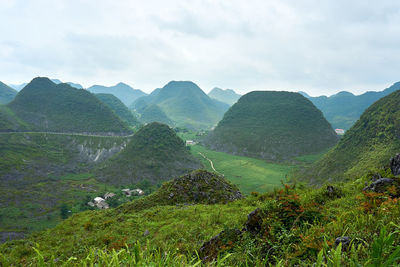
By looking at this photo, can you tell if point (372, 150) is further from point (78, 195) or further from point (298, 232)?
point (78, 195)

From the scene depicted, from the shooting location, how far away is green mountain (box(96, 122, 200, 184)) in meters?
67.8

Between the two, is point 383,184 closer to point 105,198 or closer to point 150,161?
point 105,198

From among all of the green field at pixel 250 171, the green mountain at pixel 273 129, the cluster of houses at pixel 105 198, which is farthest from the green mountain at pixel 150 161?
the green mountain at pixel 273 129

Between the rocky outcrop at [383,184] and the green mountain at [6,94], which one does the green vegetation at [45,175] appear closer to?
the rocky outcrop at [383,184]

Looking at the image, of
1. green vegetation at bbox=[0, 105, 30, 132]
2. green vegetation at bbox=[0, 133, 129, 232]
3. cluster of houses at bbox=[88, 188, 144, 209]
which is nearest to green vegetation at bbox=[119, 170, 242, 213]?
cluster of houses at bbox=[88, 188, 144, 209]

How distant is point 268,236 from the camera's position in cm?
485

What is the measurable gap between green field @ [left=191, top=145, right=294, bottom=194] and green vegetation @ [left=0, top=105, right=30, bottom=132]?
283 ft

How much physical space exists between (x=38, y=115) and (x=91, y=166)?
5665cm

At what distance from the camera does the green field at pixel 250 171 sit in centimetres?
6162

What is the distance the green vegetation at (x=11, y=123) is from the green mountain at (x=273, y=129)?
98658 mm

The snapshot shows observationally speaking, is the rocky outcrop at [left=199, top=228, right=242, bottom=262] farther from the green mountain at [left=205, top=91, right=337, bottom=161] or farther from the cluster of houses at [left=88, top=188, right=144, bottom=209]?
the green mountain at [left=205, top=91, right=337, bottom=161]

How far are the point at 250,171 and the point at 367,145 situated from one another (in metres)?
37.9

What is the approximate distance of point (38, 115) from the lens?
353 feet

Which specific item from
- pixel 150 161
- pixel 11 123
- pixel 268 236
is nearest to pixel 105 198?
pixel 150 161
